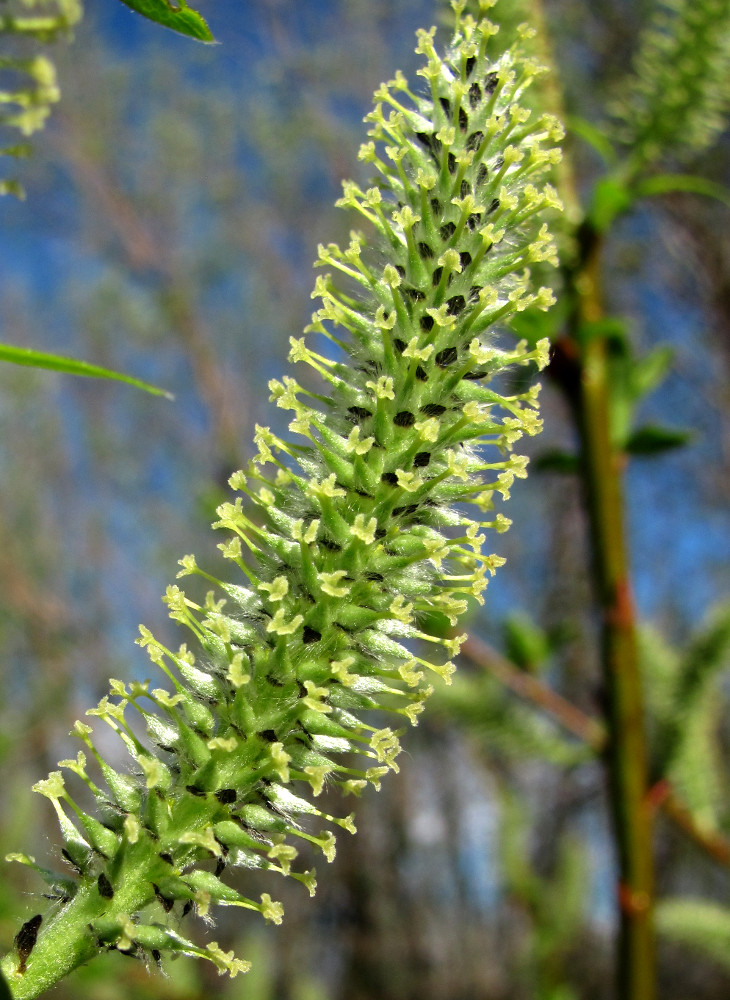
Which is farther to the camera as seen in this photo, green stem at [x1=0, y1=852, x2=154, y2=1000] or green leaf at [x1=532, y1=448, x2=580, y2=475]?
green leaf at [x1=532, y1=448, x2=580, y2=475]

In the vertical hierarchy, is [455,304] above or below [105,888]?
above

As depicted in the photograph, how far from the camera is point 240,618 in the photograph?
3.44 ft

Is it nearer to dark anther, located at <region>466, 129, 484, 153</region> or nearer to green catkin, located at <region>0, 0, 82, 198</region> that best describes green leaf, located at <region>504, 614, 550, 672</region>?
dark anther, located at <region>466, 129, 484, 153</region>

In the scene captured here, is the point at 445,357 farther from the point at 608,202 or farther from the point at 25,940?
the point at 608,202

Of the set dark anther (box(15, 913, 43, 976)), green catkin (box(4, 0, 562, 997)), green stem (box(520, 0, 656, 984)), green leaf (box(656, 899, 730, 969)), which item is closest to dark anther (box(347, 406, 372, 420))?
green catkin (box(4, 0, 562, 997))

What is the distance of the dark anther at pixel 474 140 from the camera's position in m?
1.08

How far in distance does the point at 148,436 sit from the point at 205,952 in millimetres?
11808

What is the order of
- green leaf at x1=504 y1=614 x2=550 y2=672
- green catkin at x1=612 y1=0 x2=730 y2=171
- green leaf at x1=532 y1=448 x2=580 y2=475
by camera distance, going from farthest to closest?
green leaf at x1=504 y1=614 x2=550 y2=672 → green leaf at x1=532 y1=448 x2=580 y2=475 → green catkin at x1=612 y1=0 x2=730 y2=171

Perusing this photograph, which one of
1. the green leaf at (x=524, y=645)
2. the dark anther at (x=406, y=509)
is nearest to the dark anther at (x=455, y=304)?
the dark anther at (x=406, y=509)

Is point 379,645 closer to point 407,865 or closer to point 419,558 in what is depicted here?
point 419,558

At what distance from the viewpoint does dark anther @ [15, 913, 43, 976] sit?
0.85m

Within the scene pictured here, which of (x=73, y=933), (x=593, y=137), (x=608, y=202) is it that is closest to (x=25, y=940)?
(x=73, y=933)

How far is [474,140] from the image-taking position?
1.08 m

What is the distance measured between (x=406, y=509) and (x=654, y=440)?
3.49 feet
